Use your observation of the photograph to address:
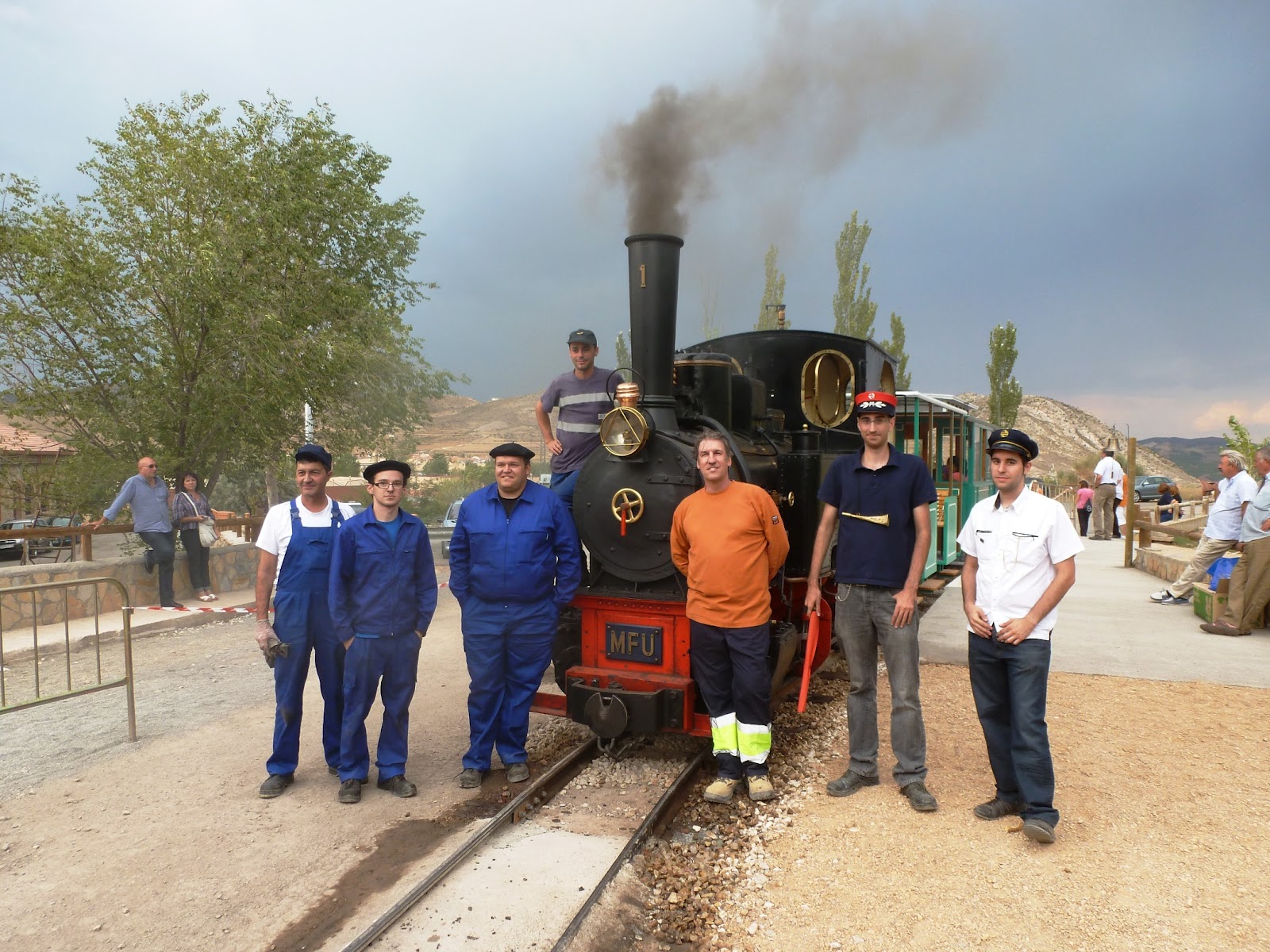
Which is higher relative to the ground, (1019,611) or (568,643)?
(1019,611)

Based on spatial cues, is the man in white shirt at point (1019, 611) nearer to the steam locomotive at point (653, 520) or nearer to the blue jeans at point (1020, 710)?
the blue jeans at point (1020, 710)

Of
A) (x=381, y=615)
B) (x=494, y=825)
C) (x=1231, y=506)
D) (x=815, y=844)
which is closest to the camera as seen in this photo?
(x=815, y=844)

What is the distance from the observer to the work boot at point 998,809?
12.2 ft

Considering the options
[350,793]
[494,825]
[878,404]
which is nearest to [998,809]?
[878,404]

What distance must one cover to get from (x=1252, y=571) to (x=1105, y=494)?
34.8 ft

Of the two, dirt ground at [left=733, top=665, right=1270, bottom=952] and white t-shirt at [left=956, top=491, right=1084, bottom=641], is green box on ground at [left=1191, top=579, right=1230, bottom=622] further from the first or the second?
white t-shirt at [left=956, top=491, right=1084, bottom=641]

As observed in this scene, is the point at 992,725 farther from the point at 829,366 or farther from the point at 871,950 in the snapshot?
the point at 829,366

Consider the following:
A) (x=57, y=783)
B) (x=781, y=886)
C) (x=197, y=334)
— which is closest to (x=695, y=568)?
(x=781, y=886)

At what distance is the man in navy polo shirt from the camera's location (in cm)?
388

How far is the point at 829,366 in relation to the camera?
6004 millimetres

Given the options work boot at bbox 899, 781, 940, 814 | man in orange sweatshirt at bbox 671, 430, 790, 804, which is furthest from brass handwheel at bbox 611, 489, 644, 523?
work boot at bbox 899, 781, 940, 814

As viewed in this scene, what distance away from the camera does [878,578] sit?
3.92 meters

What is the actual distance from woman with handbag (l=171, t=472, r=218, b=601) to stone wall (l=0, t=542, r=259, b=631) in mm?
183

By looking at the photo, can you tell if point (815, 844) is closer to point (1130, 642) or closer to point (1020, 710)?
point (1020, 710)
